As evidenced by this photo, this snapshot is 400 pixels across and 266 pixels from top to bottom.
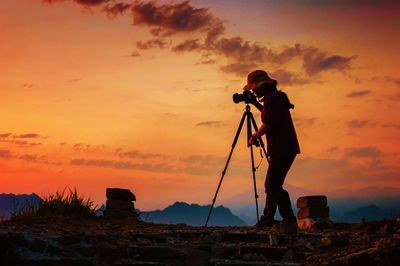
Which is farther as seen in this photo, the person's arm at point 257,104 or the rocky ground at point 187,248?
the person's arm at point 257,104

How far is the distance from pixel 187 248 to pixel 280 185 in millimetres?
2276

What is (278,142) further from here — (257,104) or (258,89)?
(257,104)

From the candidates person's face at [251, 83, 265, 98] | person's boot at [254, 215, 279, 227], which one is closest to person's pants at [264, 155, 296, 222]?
person's boot at [254, 215, 279, 227]

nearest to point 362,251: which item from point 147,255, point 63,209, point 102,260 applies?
point 147,255

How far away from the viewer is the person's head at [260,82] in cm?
953

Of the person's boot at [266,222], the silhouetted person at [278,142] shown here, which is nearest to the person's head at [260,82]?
the silhouetted person at [278,142]

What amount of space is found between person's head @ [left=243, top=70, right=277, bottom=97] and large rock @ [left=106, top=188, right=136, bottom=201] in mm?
4580

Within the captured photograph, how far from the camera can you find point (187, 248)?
7770 mm

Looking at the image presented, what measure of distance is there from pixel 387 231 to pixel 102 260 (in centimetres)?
462

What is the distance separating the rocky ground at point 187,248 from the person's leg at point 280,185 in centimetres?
49

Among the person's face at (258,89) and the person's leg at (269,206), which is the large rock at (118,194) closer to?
the person's leg at (269,206)

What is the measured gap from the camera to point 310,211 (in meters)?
11.3

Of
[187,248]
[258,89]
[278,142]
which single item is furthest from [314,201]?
[187,248]

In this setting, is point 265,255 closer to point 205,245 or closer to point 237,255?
point 237,255
